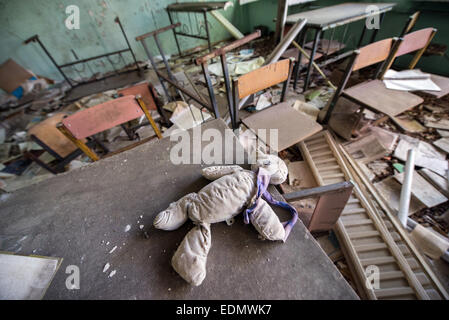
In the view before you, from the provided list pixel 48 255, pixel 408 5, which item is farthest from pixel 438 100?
pixel 48 255

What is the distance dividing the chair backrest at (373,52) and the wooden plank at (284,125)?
738mm

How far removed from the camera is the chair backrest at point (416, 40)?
6.08 feet

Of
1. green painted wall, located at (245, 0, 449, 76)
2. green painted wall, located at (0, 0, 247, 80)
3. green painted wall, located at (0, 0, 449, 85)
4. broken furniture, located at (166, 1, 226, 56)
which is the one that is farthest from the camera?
green painted wall, located at (0, 0, 247, 80)

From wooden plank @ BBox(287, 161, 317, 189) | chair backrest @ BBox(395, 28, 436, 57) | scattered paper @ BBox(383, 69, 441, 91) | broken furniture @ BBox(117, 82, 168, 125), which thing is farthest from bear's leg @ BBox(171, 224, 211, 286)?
chair backrest @ BBox(395, 28, 436, 57)

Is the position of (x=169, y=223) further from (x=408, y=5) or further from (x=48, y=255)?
(x=408, y=5)

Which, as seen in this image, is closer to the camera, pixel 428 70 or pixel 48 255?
pixel 48 255

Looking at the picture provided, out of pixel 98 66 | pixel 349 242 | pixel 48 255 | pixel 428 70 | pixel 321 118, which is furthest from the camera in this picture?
pixel 98 66

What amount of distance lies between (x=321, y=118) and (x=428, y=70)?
249 centimetres

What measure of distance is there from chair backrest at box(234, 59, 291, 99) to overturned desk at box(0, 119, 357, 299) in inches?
25.6

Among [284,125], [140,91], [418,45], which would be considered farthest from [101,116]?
[418,45]

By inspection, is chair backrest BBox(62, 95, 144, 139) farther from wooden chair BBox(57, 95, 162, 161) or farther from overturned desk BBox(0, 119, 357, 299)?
overturned desk BBox(0, 119, 357, 299)

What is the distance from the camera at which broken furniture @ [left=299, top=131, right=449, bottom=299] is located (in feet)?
3.72

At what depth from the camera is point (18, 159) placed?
8.82ft

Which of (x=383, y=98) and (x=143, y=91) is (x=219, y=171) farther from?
(x=383, y=98)
